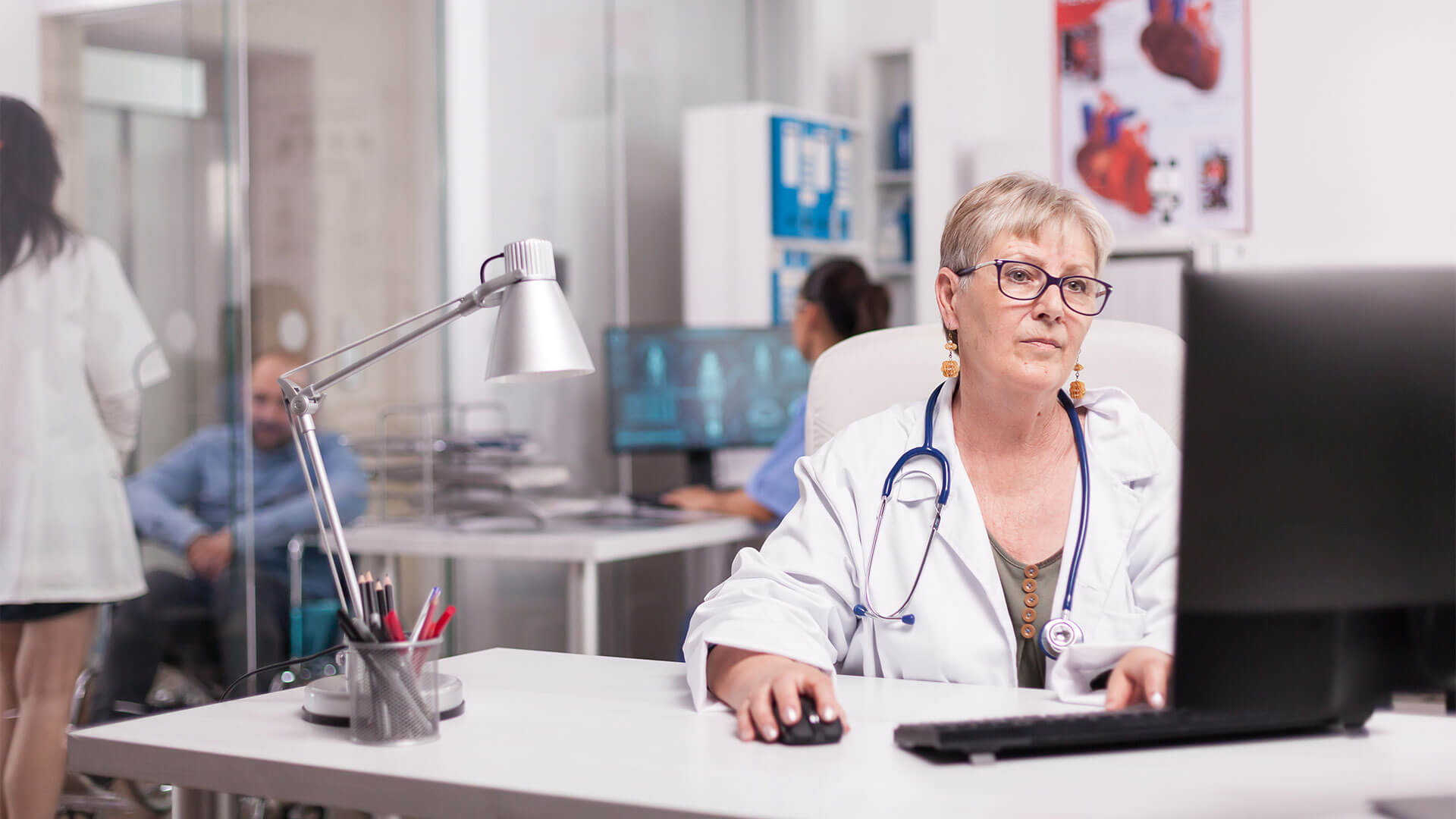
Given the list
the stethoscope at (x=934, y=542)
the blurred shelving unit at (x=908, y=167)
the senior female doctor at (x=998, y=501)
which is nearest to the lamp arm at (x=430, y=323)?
the senior female doctor at (x=998, y=501)

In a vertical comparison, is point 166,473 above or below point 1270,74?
below

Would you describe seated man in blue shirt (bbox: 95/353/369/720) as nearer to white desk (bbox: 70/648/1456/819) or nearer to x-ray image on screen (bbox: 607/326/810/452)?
x-ray image on screen (bbox: 607/326/810/452)

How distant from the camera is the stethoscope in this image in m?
1.46

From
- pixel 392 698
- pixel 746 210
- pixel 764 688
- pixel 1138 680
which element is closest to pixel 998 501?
pixel 1138 680

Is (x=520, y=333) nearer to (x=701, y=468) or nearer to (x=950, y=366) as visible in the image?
(x=950, y=366)

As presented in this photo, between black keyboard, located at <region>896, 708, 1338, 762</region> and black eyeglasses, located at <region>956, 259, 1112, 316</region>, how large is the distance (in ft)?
1.88

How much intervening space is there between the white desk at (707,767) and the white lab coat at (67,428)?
135 centimetres

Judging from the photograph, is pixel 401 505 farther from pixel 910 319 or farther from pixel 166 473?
pixel 910 319

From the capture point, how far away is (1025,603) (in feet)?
5.07

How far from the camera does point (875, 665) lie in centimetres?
153

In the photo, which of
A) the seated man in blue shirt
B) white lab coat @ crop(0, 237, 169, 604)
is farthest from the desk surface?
white lab coat @ crop(0, 237, 169, 604)

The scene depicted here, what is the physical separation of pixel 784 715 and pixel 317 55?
278cm

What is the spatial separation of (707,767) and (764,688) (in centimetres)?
13

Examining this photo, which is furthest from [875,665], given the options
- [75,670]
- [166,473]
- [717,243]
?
[717,243]
